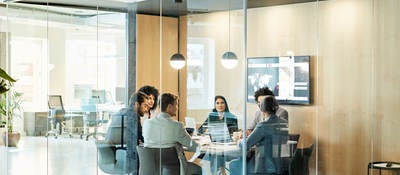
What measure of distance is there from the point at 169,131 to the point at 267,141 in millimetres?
1042

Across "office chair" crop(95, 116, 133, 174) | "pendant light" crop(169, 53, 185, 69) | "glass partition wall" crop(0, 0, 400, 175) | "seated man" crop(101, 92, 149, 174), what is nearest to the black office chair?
"glass partition wall" crop(0, 0, 400, 175)

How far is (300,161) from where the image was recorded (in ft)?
15.5

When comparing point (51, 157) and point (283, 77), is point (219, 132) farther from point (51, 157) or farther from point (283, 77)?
point (51, 157)

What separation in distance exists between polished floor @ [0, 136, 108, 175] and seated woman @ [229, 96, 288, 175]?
2.14 meters

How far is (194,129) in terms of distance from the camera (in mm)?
4965

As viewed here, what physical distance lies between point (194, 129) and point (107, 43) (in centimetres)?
160

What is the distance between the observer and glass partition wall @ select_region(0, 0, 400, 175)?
4.36 m

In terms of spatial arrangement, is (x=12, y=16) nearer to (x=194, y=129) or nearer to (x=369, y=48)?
(x=194, y=129)

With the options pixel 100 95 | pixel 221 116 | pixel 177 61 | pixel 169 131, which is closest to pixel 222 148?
pixel 221 116

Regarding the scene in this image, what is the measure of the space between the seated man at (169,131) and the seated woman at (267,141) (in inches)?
19.4

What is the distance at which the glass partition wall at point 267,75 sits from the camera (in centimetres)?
436

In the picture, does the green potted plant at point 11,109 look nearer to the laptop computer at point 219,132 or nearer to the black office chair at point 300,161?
the laptop computer at point 219,132

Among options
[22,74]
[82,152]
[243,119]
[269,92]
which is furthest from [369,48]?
[22,74]

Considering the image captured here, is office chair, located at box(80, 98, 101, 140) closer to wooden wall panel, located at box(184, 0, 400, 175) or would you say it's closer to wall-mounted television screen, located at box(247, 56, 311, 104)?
wooden wall panel, located at box(184, 0, 400, 175)
